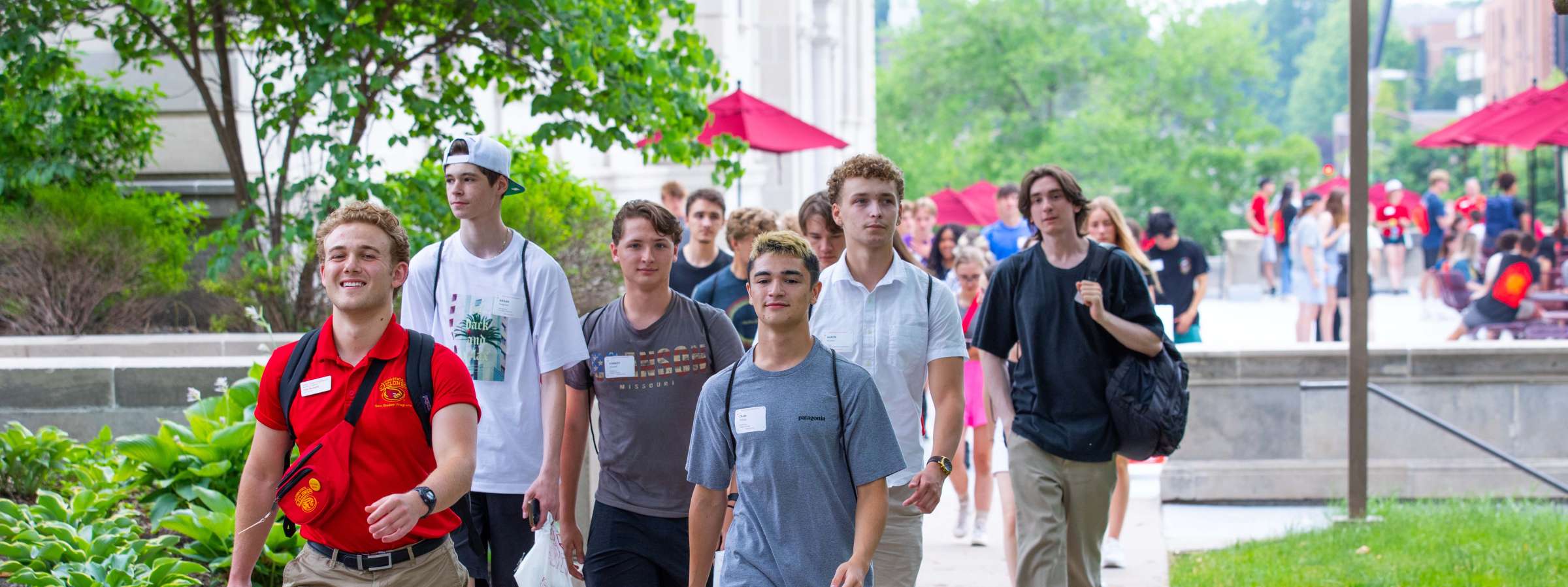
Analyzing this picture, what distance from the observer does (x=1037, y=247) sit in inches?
238

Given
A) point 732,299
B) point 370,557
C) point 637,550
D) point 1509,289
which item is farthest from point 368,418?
point 1509,289

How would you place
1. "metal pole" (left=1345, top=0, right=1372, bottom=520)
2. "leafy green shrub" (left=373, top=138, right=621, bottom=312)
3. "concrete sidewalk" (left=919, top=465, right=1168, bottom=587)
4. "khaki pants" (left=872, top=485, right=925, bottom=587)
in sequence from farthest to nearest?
"leafy green shrub" (left=373, top=138, right=621, bottom=312) < "metal pole" (left=1345, top=0, right=1372, bottom=520) < "concrete sidewalk" (left=919, top=465, right=1168, bottom=587) < "khaki pants" (left=872, top=485, right=925, bottom=587)

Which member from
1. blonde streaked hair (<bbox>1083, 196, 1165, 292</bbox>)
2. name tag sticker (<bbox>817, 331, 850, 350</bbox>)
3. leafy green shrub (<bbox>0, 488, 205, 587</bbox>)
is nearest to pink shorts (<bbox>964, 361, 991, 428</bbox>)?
blonde streaked hair (<bbox>1083, 196, 1165, 292</bbox>)

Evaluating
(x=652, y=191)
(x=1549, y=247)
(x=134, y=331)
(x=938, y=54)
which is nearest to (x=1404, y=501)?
(x=134, y=331)

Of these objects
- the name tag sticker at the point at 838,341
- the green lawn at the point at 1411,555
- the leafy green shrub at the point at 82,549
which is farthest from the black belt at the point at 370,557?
the green lawn at the point at 1411,555

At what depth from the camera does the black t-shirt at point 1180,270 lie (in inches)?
471

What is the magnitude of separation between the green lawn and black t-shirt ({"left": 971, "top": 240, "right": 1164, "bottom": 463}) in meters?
1.97

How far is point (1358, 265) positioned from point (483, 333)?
5.50m

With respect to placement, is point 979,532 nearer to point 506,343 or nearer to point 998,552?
point 998,552

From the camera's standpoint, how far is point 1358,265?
862 cm

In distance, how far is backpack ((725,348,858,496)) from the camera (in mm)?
4137

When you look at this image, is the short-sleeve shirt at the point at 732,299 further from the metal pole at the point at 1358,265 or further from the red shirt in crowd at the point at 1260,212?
the red shirt in crowd at the point at 1260,212

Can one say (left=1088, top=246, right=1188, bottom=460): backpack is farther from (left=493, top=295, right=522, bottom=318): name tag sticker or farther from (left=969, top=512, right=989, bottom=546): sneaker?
(left=969, top=512, right=989, bottom=546): sneaker

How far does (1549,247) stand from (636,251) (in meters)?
16.8
